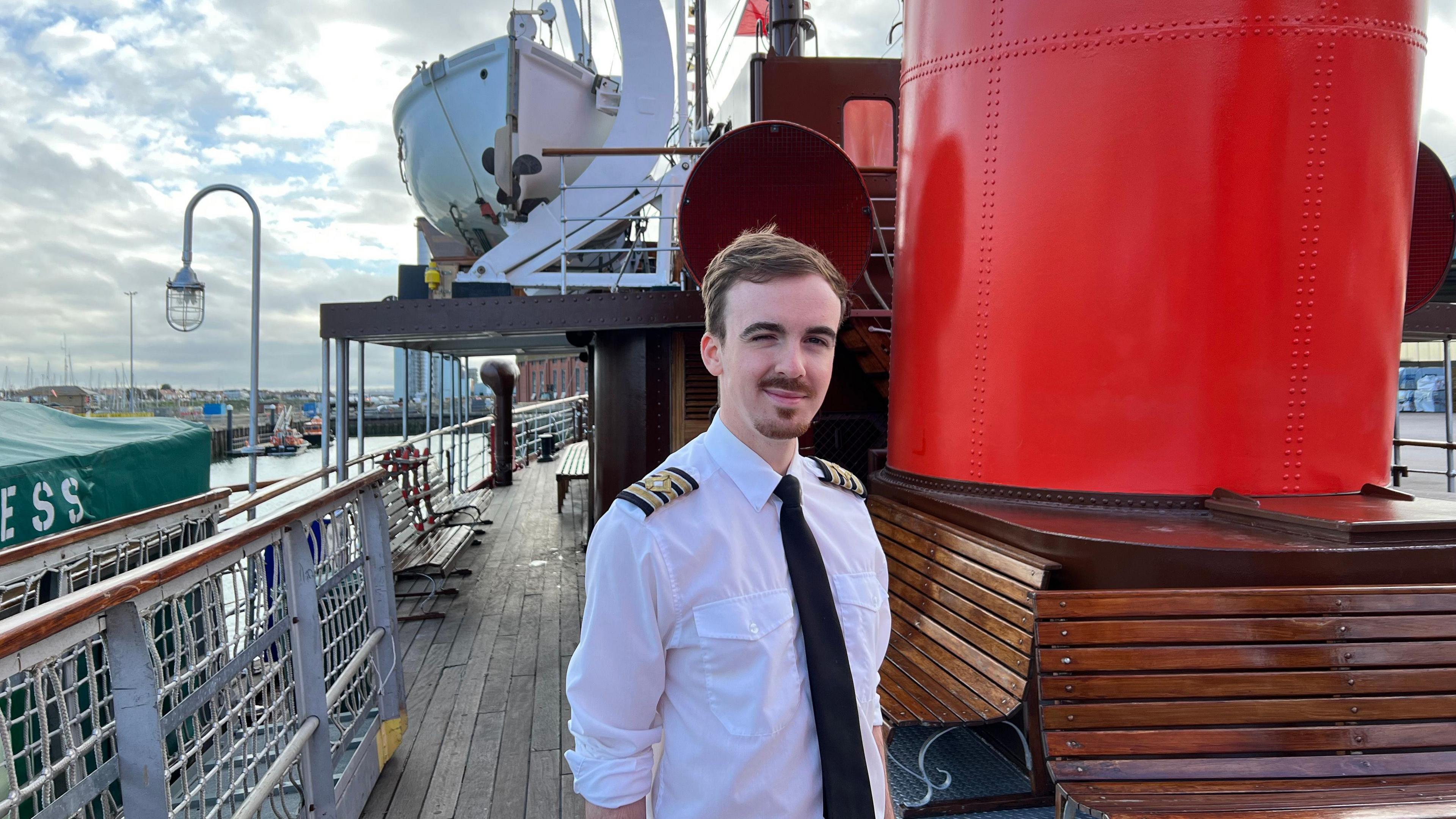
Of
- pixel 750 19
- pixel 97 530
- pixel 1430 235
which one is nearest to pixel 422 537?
pixel 97 530

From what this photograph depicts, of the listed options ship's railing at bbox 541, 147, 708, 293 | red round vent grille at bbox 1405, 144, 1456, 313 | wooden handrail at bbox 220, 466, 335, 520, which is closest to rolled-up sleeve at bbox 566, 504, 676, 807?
wooden handrail at bbox 220, 466, 335, 520

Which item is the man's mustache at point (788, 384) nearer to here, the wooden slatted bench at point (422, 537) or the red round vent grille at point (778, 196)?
the red round vent grille at point (778, 196)

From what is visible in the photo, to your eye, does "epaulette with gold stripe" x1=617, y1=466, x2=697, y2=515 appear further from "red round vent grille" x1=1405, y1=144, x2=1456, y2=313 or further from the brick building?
the brick building

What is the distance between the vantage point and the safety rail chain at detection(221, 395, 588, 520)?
3.67 metres

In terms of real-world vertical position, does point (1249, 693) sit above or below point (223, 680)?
below

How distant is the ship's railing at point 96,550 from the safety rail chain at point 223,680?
283 mm

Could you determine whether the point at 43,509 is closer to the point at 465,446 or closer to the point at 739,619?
the point at 739,619

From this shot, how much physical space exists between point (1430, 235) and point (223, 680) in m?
7.72

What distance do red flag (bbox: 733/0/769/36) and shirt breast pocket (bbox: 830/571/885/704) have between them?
1292 cm

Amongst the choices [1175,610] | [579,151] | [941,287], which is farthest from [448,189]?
[1175,610]

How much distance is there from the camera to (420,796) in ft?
11.0

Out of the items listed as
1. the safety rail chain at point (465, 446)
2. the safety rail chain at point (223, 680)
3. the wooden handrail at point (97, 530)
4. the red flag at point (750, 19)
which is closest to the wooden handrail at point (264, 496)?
the safety rail chain at point (465, 446)

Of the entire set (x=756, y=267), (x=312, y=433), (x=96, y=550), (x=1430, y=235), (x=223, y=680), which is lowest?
(x=312, y=433)

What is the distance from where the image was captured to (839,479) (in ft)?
5.62
